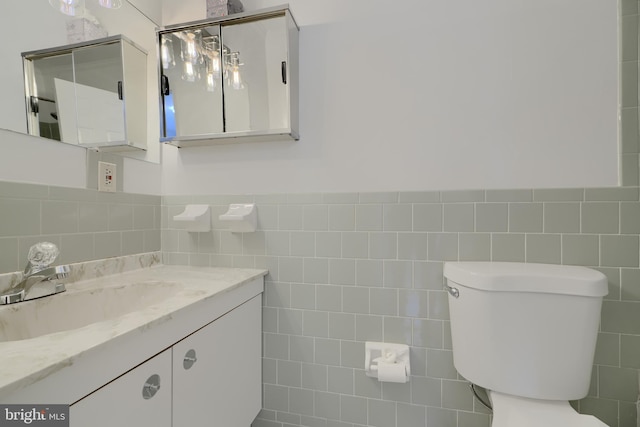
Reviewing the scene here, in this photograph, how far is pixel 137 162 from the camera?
1310 millimetres

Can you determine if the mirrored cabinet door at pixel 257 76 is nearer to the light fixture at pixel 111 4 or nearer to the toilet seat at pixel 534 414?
the light fixture at pixel 111 4

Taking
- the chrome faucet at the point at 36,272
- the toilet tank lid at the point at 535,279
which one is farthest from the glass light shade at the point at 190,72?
the toilet tank lid at the point at 535,279

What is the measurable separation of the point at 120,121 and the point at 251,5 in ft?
2.57

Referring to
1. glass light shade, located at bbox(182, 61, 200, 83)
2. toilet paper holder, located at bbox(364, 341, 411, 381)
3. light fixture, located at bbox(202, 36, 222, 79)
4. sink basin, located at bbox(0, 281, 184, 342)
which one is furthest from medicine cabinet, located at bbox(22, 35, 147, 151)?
toilet paper holder, located at bbox(364, 341, 411, 381)

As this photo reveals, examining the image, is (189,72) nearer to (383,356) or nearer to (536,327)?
(383,356)

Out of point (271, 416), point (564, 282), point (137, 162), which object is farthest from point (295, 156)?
point (271, 416)

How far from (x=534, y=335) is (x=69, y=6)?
1972mm

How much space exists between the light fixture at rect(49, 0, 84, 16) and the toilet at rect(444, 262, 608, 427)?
1.71m

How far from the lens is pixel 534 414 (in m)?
0.85

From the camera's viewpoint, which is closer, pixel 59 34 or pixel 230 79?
pixel 59 34

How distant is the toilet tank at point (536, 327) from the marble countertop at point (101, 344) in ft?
2.79

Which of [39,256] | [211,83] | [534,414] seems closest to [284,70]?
[211,83]

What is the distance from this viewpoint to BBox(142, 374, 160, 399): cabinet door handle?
0.67 metres

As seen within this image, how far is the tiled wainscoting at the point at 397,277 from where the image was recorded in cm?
100
